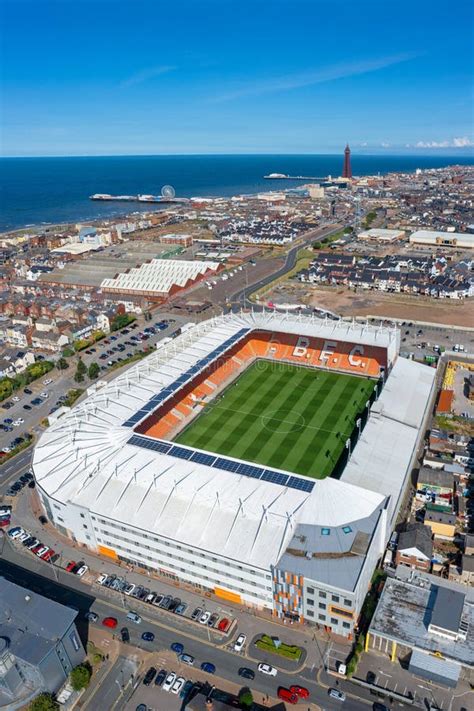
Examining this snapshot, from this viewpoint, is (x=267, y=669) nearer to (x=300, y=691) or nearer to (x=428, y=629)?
(x=300, y=691)

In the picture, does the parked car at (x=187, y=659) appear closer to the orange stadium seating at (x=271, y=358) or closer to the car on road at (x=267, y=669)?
the car on road at (x=267, y=669)

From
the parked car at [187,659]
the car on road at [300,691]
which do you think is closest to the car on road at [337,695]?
the car on road at [300,691]

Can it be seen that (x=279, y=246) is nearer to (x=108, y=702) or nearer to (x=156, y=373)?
(x=156, y=373)

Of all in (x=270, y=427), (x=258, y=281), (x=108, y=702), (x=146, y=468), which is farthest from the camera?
(x=258, y=281)

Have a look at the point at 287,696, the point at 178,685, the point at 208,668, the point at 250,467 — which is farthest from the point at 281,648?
the point at 250,467

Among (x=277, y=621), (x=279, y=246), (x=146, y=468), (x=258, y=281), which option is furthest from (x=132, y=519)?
(x=279, y=246)

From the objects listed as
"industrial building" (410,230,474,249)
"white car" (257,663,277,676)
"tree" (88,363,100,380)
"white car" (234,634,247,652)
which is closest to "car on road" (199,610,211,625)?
"white car" (234,634,247,652)
